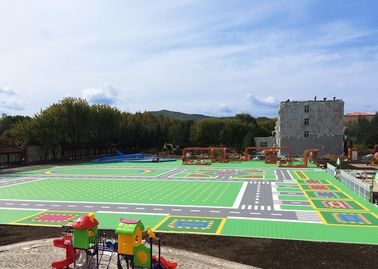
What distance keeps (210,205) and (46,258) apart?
10.1m

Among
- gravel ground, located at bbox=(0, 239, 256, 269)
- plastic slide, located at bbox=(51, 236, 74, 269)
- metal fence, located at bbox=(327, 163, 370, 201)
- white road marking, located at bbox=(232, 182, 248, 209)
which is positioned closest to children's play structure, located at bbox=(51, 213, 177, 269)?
plastic slide, located at bbox=(51, 236, 74, 269)

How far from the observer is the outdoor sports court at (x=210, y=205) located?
15.5m

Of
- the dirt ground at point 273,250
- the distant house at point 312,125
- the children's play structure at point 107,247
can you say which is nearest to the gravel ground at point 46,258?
the dirt ground at point 273,250

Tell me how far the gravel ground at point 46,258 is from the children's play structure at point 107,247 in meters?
0.85

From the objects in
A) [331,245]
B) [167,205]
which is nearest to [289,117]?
[167,205]

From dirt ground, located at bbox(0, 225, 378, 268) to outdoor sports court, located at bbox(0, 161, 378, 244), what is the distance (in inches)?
39.6

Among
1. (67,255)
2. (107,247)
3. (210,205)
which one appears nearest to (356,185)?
(210,205)

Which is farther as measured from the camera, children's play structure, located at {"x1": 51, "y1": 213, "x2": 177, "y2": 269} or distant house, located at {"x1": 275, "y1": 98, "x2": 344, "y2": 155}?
distant house, located at {"x1": 275, "y1": 98, "x2": 344, "y2": 155}

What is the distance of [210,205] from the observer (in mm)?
20328

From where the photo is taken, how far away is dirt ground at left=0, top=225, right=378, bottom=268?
11.3m

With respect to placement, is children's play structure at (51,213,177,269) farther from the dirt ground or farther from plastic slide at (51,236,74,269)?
the dirt ground

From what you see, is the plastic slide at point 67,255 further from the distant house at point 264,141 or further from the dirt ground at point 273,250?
the distant house at point 264,141

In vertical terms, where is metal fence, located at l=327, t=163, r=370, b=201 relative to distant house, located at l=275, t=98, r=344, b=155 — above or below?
below

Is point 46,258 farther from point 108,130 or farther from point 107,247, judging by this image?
point 108,130
